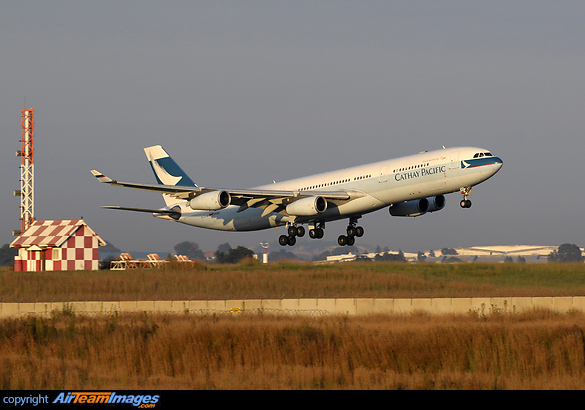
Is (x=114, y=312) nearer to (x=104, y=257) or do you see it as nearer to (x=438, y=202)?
(x=438, y=202)

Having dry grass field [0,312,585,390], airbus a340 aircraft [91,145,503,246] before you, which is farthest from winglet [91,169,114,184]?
dry grass field [0,312,585,390]

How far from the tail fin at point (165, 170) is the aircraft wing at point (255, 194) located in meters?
9.53

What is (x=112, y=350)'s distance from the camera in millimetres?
20562

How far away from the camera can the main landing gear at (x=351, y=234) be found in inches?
2015

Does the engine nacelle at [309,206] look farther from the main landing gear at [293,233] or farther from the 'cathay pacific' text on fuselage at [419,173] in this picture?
the 'cathay pacific' text on fuselage at [419,173]

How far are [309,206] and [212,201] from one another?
5.92 m

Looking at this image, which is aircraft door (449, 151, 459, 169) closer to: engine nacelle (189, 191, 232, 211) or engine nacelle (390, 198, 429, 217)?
engine nacelle (390, 198, 429, 217)

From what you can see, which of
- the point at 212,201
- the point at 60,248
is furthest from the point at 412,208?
the point at 60,248

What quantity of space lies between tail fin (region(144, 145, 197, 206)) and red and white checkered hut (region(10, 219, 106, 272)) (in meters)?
6.62

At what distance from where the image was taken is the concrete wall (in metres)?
29.8

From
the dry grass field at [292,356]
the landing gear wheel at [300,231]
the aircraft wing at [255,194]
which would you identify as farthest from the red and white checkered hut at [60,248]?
the dry grass field at [292,356]

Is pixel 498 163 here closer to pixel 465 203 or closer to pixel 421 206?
pixel 465 203
